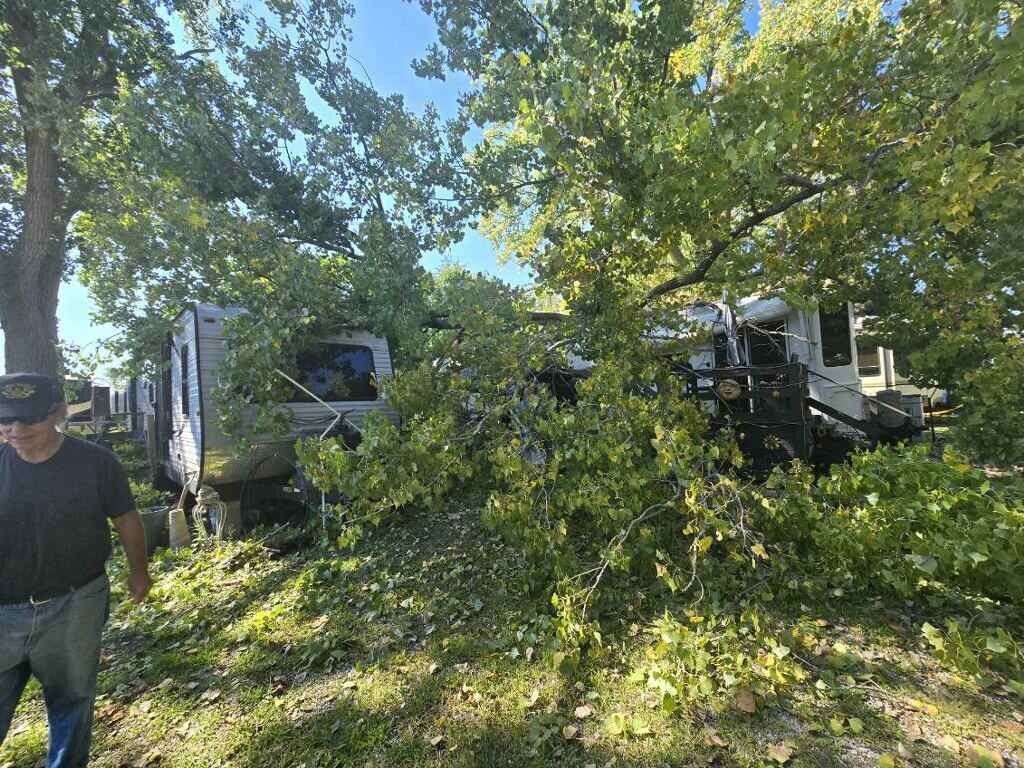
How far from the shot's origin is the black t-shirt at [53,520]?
1.97 m

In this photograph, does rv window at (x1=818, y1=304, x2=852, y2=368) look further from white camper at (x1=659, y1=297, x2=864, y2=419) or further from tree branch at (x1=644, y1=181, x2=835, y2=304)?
tree branch at (x1=644, y1=181, x2=835, y2=304)

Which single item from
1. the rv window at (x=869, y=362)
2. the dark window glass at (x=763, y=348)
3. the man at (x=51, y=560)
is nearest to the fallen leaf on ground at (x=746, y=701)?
the man at (x=51, y=560)

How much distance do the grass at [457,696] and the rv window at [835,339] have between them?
5.92 m

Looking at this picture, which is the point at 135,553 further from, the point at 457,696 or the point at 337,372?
the point at 337,372

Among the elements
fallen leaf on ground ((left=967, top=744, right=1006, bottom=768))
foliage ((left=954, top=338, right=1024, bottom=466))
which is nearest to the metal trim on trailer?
fallen leaf on ground ((left=967, top=744, right=1006, bottom=768))

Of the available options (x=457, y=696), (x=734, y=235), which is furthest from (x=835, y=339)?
(x=457, y=696)

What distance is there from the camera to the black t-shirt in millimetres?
1971

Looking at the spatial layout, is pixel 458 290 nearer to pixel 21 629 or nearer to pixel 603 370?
pixel 603 370

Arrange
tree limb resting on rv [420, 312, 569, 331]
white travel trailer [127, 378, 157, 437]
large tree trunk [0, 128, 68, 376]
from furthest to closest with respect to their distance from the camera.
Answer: white travel trailer [127, 378, 157, 437], large tree trunk [0, 128, 68, 376], tree limb resting on rv [420, 312, 569, 331]

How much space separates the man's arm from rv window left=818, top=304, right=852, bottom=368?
916 cm

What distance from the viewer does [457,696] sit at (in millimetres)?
2582

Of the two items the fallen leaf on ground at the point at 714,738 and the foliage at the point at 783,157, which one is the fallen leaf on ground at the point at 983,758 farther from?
the foliage at the point at 783,157

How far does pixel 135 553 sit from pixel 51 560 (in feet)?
1.13

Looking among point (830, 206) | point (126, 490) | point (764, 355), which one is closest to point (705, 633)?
point (126, 490)
